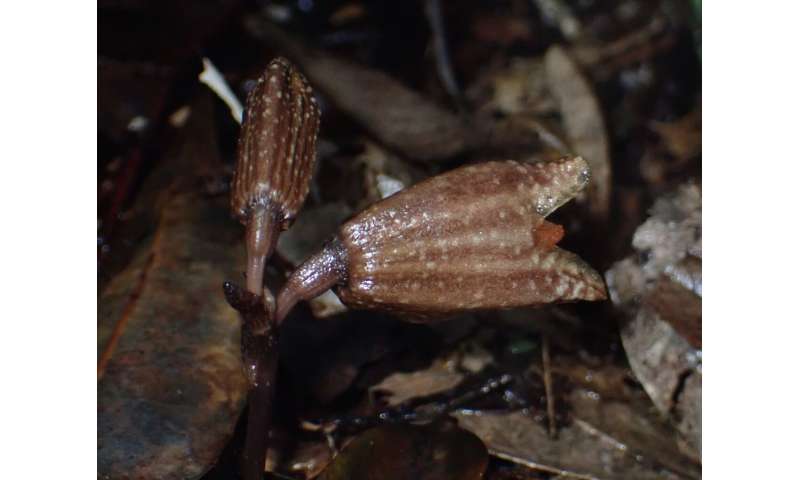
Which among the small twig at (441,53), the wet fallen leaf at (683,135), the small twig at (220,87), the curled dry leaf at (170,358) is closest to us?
the curled dry leaf at (170,358)

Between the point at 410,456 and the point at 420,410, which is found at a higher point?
the point at 410,456

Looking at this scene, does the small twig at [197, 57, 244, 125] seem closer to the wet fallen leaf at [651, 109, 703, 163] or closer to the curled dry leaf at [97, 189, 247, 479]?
the curled dry leaf at [97, 189, 247, 479]

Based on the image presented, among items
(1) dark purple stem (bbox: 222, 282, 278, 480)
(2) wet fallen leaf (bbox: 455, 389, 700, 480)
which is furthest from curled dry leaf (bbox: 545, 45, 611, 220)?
(1) dark purple stem (bbox: 222, 282, 278, 480)

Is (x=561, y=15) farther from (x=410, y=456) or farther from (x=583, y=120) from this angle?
(x=410, y=456)

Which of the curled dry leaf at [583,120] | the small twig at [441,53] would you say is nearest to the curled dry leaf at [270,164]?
the curled dry leaf at [583,120]

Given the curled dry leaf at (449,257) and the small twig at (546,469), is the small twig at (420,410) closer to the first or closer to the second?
the small twig at (546,469)

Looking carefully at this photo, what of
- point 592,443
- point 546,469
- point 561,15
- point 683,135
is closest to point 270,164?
point 546,469
